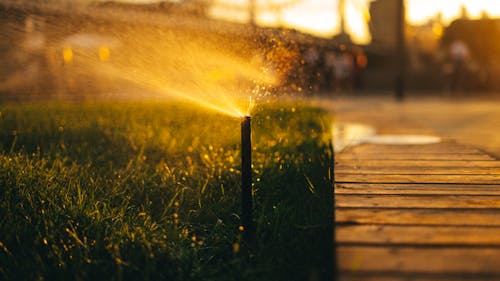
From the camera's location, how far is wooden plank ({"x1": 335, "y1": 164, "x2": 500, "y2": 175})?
270 cm

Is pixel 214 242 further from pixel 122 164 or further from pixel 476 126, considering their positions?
pixel 476 126

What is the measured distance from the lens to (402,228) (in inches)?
67.6

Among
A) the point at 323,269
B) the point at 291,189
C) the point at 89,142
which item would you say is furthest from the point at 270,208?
the point at 89,142

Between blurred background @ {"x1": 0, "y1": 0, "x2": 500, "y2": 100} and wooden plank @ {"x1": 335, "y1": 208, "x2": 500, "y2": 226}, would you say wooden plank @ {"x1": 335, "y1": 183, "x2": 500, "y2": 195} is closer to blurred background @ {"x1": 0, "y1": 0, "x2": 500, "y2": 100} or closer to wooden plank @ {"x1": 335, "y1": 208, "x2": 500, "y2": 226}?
wooden plank @ {"x1": 335, "y1": 208, "x2": 500, "y2": 226}

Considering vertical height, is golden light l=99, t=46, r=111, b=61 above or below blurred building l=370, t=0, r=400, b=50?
Answer: below

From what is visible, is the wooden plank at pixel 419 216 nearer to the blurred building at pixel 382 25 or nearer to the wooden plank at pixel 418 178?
the wooden plank at pixel 418 178

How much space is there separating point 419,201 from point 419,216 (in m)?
0.23

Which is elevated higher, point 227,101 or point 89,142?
point 227,101

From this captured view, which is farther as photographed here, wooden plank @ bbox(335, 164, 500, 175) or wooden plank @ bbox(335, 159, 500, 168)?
wooden plank @ bbox(335, 159, 500, 168)

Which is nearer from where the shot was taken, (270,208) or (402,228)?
(402,228)

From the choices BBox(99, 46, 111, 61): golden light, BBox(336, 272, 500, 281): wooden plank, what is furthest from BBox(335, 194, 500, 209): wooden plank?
BBox(99, 46, 111, 61): golden light

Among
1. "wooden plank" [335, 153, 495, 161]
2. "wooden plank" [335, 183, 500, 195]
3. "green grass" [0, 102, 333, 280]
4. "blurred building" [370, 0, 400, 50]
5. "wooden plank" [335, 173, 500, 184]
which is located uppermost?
"blurred building" [370, 0, 400, 50]

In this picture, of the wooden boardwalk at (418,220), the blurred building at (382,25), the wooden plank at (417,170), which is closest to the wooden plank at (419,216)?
the wooden boardwalk at (418,220)

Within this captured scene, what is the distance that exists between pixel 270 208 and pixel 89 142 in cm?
214
